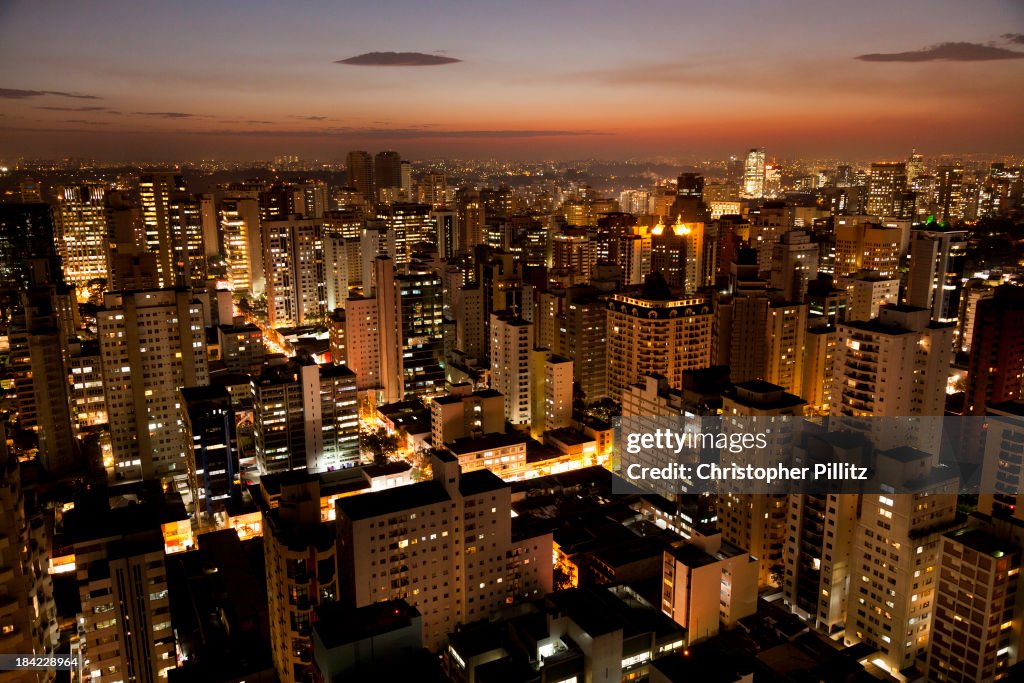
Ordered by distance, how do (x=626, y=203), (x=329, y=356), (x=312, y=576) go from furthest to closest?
1. (x=626, y=203)
2. (x=329, y=356)
3. (x=312, y=576)

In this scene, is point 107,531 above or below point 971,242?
below

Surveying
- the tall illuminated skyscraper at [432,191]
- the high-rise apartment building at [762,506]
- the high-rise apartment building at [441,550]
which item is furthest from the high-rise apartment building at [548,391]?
the tall illuminated skyscraper at [432,191]

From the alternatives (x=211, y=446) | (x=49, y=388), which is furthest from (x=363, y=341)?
(x=49, y=388)

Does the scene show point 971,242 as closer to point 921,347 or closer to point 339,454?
point 921,347

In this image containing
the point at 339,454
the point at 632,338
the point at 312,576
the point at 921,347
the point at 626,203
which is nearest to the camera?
the point at 312,576

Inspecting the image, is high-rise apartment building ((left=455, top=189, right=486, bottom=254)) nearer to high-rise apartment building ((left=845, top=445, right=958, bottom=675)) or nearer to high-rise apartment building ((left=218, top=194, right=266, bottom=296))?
high-rise apartment building ((left=218, top=194, right=266, bottom=296))

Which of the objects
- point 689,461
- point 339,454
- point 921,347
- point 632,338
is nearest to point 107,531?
point 339,454

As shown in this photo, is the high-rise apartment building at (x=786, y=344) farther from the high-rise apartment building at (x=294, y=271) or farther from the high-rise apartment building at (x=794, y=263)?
the high-rise apartment building at (x=294, y=271)

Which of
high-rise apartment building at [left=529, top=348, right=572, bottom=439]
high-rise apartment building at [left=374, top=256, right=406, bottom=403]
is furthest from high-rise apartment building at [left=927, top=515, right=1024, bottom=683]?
high-rise apartment building at [left=374, top=256, right=406, bottom=403]
